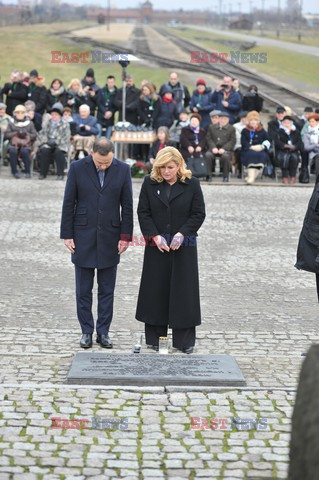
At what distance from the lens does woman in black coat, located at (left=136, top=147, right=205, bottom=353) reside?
29.9ft

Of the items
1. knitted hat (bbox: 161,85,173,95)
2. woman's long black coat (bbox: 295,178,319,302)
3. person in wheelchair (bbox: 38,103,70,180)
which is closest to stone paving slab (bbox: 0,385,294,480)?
woman's long black coat (bbox: 295,178,319,302)

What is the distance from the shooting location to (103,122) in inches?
937

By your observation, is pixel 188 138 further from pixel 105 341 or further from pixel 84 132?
pixel 105 341

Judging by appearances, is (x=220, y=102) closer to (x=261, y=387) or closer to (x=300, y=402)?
(x=261, y=387)

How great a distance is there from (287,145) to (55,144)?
15.7 ft

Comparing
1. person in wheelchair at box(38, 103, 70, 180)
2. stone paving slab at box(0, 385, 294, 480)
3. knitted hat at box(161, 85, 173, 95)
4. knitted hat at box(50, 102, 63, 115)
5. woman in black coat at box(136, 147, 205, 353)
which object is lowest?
person in wheelchair at box(38, 103, 70, 180)

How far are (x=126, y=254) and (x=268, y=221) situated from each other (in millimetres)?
3646

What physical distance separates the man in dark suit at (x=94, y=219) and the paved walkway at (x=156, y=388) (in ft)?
2.23

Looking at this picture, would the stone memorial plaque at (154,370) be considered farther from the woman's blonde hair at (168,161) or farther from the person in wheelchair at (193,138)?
the person in wheelchair at (193,138)

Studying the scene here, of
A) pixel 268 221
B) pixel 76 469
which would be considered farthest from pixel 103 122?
pixel 76 469

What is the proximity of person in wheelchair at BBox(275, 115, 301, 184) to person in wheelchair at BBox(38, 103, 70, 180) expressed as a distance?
4.38 meters

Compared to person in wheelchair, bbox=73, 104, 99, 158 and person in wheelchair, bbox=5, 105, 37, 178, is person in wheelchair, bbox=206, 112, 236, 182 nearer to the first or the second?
person in wheelchair, bbox=73, 104, 99, 158

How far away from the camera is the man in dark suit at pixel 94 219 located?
30.6 feet

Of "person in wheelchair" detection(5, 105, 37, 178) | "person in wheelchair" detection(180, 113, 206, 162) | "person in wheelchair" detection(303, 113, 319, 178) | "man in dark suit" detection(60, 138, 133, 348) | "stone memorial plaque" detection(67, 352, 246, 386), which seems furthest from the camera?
A: "person in wheelchair" detection(5, 105, 37, 178)
